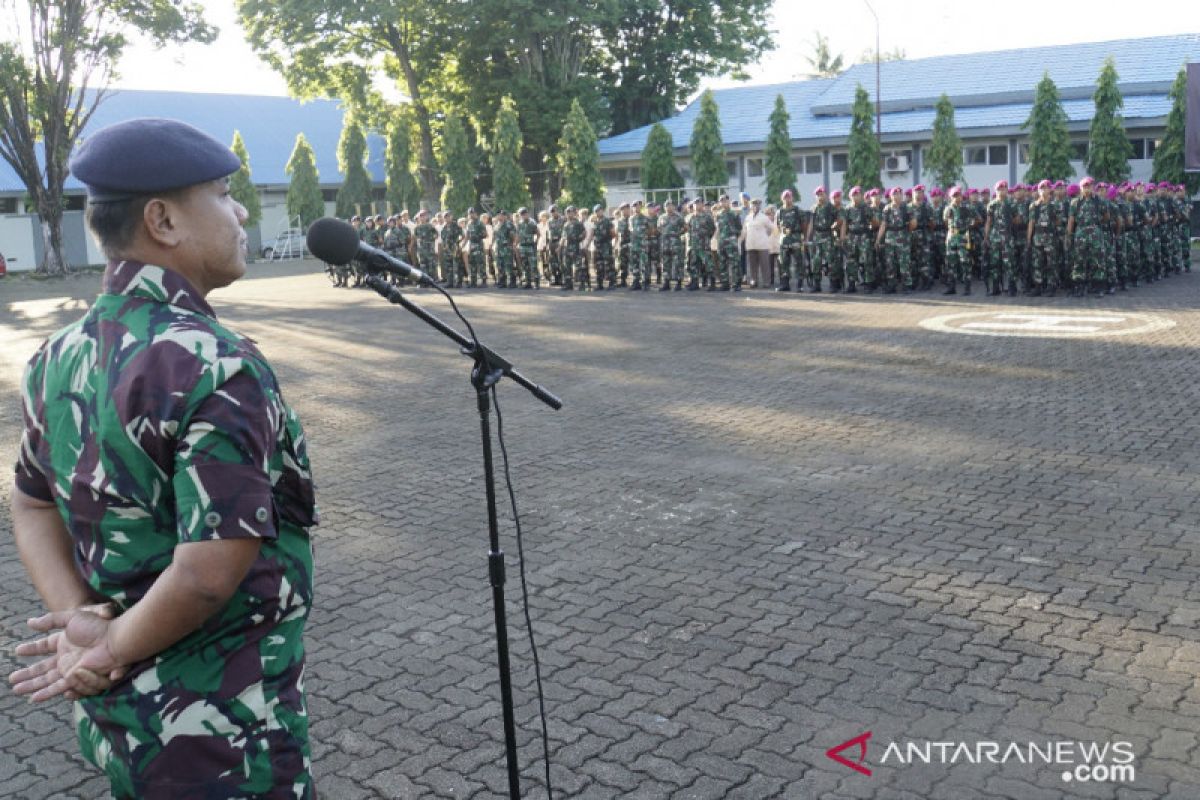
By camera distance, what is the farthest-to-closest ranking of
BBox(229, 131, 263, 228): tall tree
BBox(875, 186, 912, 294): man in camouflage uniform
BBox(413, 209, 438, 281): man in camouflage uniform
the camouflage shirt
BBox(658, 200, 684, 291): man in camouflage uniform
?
BBox(229, 131, 263, 228): tall tree
BBox(413, 209, 438, 281): man in camouflage uniform
BBox(658, 200, 684, 291): man in camouflage uniform
BBox(875, 186, 912, 294): man in camouflage uniform
the camouflage shirt

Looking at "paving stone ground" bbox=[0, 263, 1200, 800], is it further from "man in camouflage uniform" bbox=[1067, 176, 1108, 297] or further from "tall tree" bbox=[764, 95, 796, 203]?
"tall tree" bbox=[764, 95, 796, 203]

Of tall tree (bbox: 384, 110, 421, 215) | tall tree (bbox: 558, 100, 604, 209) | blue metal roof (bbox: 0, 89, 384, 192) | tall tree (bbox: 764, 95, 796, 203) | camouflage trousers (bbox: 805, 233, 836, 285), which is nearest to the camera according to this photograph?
camouflage trousers (bbox: 805, 233, 836, 285)

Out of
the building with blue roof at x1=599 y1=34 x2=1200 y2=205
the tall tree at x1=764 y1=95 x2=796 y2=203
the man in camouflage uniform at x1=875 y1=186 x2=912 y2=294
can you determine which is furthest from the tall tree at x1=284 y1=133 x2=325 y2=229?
the man in camouflage uniform at x1=875 y1=186 x2=912 y2=294

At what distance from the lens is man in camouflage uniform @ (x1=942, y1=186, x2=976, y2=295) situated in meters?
18.8

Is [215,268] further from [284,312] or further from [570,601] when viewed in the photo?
[284,312]

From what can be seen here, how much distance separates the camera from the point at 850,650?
4648 millimetres

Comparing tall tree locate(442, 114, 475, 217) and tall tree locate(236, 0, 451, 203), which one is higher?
tall tree locate(236, 0, 451, 203)

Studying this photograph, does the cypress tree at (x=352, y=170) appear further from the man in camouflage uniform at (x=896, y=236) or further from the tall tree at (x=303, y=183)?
the man in camouflage uniform at (x=896, y=236)

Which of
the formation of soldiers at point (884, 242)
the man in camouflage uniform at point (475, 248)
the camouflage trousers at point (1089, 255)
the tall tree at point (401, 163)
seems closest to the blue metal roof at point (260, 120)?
the tall tree at point (401, 163)

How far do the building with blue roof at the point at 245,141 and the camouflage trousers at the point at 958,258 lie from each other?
112ft

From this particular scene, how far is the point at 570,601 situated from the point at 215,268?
354cm

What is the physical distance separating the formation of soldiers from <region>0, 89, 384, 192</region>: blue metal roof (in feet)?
88.3

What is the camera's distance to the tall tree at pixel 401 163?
1750 inches

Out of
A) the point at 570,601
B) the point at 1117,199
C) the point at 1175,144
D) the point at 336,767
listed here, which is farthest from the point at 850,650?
the point at 1175,144
